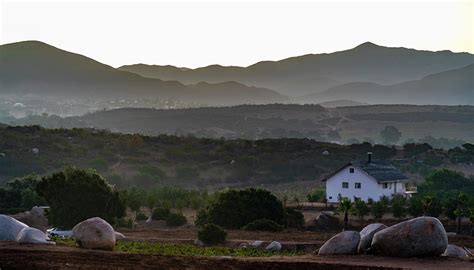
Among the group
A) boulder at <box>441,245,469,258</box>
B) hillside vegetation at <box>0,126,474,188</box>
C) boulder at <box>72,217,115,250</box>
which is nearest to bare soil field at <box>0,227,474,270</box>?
boulder at <box>72,217,115,250</box>

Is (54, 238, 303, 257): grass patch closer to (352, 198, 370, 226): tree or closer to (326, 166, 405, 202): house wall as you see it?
(352, 198, 370, 226): tree

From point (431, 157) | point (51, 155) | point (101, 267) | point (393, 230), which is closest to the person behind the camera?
point (101, 267)

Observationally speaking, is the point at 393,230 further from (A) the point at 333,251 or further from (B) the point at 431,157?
(B) the point at 431,157

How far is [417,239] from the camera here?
34250 mm

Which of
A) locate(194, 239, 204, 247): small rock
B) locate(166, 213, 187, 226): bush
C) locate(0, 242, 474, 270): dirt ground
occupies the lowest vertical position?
locate(166, 213, 187, 226): bush

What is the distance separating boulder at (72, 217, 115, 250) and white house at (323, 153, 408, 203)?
39.4m

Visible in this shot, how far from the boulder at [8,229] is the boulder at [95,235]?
3390mm

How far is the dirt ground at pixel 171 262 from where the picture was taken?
32844 millimetres

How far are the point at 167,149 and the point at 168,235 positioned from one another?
70.8 m

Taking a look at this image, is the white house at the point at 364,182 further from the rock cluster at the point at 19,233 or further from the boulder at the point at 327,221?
the rock cluster at the point at 19,233

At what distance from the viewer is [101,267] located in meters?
32.4

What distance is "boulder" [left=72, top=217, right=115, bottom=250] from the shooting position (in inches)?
1427

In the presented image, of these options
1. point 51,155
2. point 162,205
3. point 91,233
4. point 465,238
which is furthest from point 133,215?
point 51,155

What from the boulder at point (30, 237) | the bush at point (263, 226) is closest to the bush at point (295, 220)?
the bush at point (263, 226)
